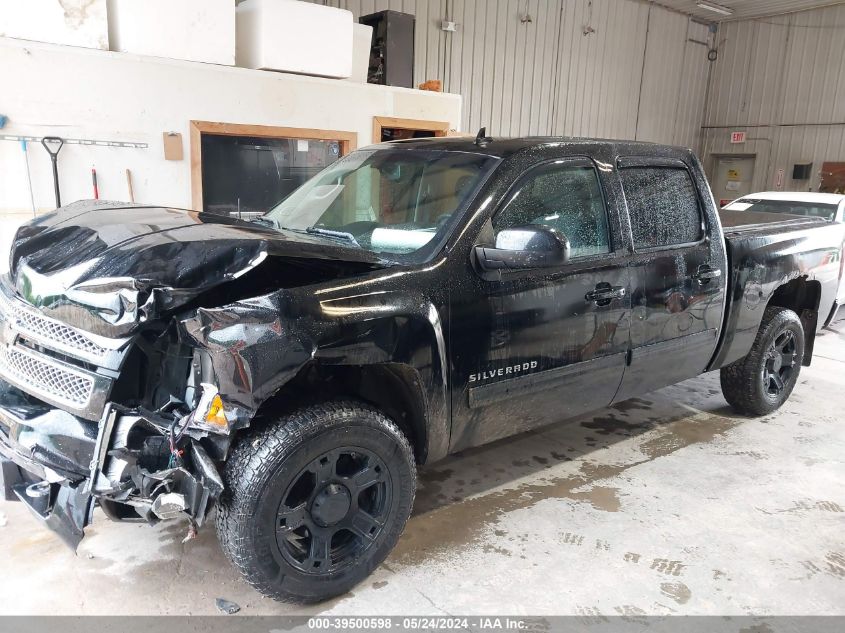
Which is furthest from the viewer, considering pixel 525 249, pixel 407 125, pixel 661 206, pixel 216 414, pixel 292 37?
pixel 407 125

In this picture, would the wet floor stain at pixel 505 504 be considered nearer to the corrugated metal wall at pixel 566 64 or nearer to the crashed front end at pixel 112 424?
the crashed front end at pixel 112 424

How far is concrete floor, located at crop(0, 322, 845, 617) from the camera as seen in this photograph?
8.27 ft

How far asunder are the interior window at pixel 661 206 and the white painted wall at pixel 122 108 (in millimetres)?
3729

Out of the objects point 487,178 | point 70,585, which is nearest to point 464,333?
point 487,178

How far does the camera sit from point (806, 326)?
4875mm

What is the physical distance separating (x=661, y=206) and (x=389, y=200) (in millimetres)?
1502

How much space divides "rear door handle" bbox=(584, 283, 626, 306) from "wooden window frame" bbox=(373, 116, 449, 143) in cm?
414

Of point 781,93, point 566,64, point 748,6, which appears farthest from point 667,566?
point 781,93

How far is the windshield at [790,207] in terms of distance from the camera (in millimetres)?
8084

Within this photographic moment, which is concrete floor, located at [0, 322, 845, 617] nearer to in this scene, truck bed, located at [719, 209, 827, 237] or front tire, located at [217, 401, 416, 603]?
front tire, located at [217, 401, 416, 603]

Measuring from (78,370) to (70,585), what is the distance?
3.14 ft

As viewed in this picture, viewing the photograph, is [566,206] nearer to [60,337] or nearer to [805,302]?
[60,337]

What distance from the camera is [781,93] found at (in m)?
14.9

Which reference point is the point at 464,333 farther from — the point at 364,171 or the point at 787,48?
the point at 787,48
